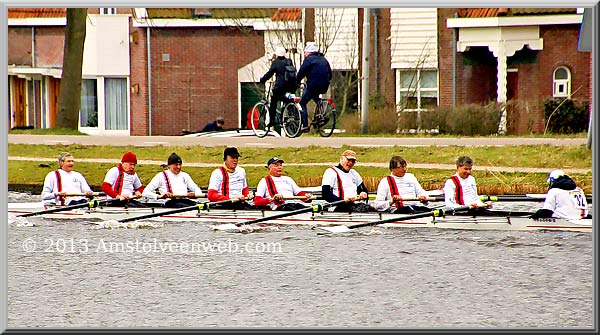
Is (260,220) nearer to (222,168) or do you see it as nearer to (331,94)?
(222,168)

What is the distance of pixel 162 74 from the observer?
39.1ft

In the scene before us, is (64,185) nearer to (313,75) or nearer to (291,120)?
(291,120)

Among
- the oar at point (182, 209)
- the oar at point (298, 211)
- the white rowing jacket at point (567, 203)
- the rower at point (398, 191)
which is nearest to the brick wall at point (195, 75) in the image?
the oar at point (182, 209)

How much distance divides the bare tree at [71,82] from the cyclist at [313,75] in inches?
90.5

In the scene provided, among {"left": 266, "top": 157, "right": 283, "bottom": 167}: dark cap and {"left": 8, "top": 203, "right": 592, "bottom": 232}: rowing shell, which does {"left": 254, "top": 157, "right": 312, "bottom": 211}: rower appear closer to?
{"left": 266, "top": 157, "right": 283, "bottom": 167}: dark cap

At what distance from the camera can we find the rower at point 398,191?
11750mm

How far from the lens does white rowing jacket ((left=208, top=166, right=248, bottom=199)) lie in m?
12.1

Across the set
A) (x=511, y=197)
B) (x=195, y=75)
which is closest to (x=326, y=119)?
(x=195, y=75)

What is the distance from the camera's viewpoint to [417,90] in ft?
40.0

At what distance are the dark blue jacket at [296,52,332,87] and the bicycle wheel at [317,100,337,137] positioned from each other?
0.30m

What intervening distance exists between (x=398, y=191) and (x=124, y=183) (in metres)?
2.99

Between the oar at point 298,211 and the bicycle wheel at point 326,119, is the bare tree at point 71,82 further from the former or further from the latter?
the bicycle wheel at point 326,119

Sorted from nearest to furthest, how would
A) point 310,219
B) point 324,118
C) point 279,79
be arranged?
point 279,79
point 324,118
point 310,219

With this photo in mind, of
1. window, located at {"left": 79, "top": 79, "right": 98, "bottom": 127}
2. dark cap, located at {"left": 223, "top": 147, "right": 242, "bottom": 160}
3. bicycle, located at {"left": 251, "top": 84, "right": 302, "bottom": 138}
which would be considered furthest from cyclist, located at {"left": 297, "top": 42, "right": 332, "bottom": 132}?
window, located at {"left": 79, "top": 79, "right": 98, "bottom": 127}
